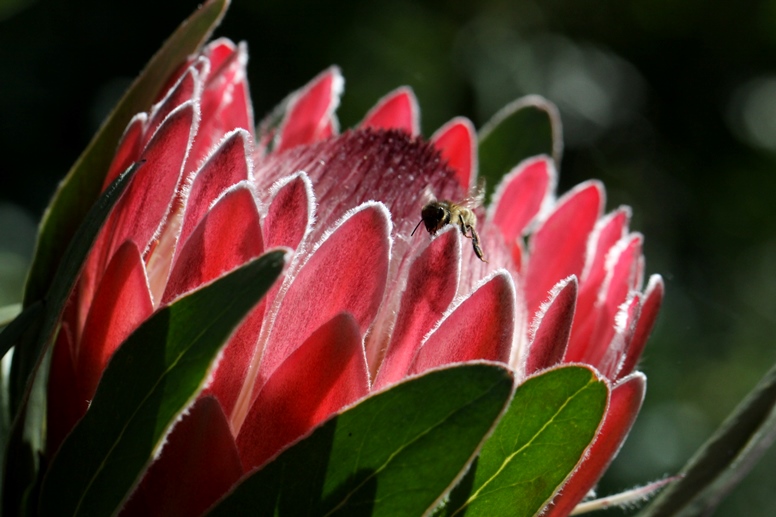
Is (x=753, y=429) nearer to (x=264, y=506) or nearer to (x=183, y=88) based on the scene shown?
(x=264, y=506)

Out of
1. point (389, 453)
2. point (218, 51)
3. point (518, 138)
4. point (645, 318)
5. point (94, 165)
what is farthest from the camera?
point (518, 138)

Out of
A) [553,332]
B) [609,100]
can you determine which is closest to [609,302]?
[553,332]

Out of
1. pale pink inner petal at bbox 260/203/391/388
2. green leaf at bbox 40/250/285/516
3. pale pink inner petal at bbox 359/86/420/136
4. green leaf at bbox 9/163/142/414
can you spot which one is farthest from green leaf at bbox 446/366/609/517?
pale pink inner petal at bbox 359/86/420/136

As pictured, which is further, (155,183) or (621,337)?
(621,337)

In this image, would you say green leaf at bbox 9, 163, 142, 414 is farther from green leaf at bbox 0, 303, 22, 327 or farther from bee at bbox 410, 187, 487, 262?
bee at bbox 410, 187, 487, 262

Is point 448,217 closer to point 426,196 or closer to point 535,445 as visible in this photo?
point 426,196

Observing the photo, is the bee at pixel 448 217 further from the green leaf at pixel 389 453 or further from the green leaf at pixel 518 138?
the green leaf at pixel 518 138

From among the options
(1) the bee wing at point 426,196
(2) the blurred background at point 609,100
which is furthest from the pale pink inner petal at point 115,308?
(2) the blurred background at point 609,100

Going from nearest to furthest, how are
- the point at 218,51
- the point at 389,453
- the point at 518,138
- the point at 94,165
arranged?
the point at 389,453 → the point at 94,165 → the point at 218,51 → the point at 518,138
